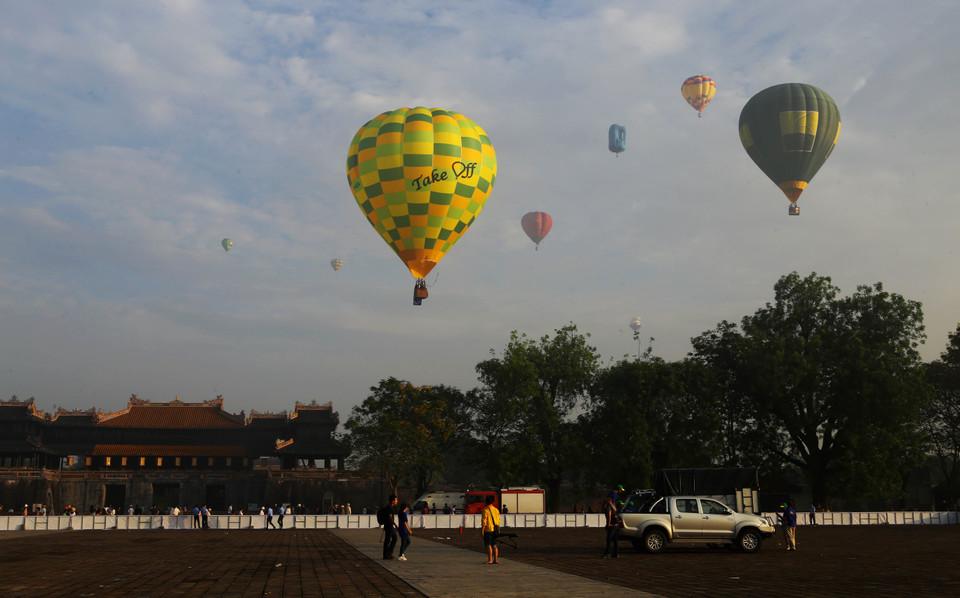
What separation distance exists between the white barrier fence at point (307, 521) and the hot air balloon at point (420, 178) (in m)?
12.9

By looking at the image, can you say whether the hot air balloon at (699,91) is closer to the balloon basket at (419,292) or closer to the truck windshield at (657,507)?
the balloon basket at (419,292)

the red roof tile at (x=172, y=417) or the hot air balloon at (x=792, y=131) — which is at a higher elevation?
the hot air balloon at (x=792, y=131)

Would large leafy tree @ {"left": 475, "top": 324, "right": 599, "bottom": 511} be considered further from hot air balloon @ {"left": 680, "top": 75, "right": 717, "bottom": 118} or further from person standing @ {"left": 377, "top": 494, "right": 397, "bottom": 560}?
person standing @ {"left": 377, "top": 494, "right": 397, "bottom": 560}

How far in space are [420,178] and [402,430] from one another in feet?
102

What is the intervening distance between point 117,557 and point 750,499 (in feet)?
81.9

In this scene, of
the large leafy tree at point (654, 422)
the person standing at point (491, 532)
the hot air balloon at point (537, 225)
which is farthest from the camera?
the hot air balloon at point (537, 225)

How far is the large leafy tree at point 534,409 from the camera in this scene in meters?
63.5

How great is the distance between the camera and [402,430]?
6850 cm

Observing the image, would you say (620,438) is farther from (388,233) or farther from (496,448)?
(388,233)

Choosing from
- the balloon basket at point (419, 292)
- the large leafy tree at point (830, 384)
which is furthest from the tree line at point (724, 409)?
the balloon basket at point (419, 292)

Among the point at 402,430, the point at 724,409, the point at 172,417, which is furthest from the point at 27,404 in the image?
the point at 724,409

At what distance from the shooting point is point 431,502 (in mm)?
62219

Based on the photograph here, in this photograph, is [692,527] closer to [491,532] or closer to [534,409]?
[491,532]

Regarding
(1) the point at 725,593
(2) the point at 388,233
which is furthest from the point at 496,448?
(1) the point at 725,593
